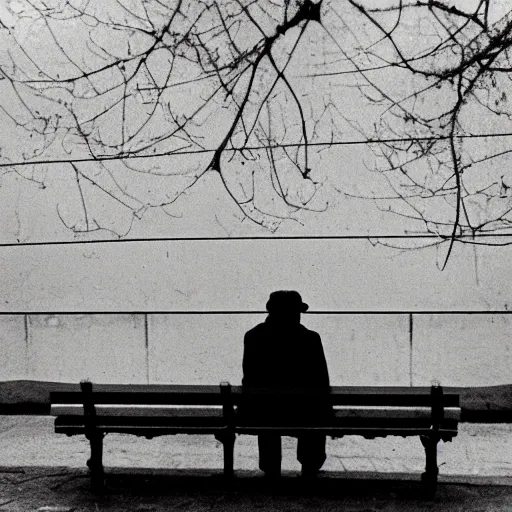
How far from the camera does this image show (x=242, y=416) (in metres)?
3.48

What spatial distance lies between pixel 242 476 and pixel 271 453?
0.82ft

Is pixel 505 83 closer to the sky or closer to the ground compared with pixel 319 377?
closer to the sky

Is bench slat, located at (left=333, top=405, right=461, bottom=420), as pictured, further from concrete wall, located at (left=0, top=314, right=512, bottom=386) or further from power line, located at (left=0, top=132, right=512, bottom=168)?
power line, located at (left=0, top=132, right=512, bottom=168)

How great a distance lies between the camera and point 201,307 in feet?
18.5

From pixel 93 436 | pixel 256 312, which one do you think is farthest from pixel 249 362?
pixel 256 312

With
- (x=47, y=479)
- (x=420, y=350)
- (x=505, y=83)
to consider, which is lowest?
(x=47, y=479)

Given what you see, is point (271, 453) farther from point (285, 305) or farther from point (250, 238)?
point (250, 238)

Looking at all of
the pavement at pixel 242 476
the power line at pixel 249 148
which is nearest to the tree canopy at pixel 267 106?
the power line at pixel 249 148

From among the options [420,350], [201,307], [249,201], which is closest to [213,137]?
[249,201]

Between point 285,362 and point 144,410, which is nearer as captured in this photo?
point 144,410

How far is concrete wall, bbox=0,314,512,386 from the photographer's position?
17.8 ft

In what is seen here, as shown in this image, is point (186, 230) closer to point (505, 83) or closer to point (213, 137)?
point (213, 137)

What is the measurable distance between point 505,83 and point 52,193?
3978 mm

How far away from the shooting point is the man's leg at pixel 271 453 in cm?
363
